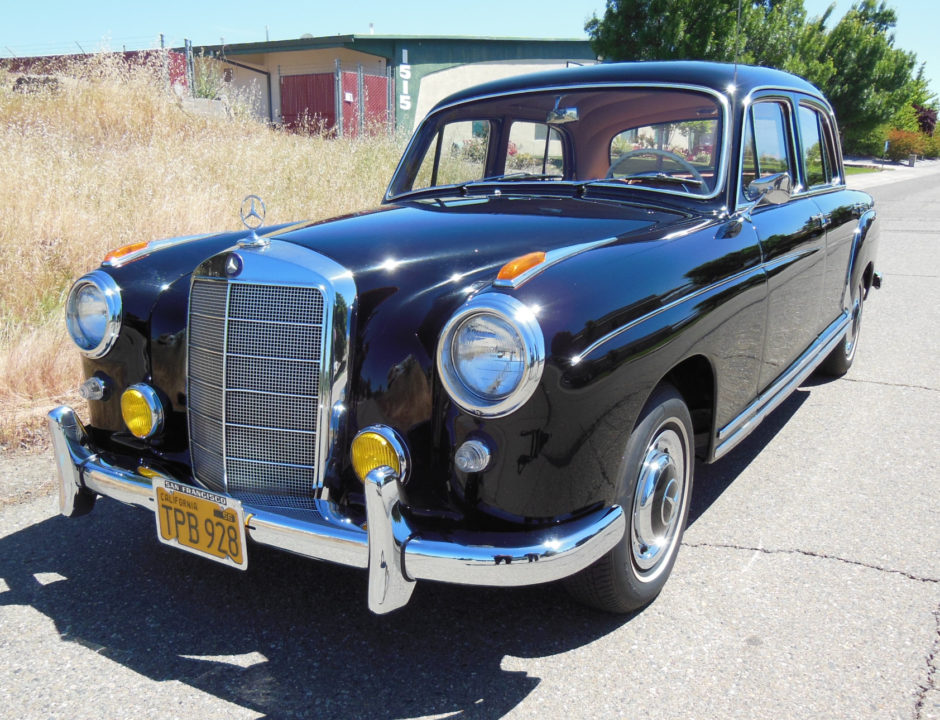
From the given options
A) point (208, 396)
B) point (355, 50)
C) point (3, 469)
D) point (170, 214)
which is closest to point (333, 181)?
point (170, 214)

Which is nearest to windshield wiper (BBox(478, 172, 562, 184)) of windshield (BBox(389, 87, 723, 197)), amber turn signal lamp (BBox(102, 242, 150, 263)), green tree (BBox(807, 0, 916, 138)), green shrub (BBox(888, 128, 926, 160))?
windshield (BBox(389, 87, 723, 197))

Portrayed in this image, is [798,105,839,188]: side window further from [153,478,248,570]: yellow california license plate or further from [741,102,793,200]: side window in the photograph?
[153,478,248,570]: yellow california license plate

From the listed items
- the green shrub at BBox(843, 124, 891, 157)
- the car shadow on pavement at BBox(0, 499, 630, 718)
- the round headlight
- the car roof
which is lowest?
the car shadow on pavement at BBox(0, 499, 630, 718)

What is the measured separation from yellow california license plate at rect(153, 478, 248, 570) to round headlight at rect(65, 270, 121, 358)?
2.12 ft

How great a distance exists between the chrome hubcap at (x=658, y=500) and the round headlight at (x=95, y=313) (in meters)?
1.78

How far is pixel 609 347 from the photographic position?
6.99 feet

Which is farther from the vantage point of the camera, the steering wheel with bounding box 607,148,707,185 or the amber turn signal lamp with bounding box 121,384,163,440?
the steering wheel with bounding box 607,148,707,185

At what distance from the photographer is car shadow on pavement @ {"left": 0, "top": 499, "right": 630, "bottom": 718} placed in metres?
2.17

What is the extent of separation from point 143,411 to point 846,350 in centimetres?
429

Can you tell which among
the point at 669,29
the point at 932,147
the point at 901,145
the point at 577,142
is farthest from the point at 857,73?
the point at 577,142

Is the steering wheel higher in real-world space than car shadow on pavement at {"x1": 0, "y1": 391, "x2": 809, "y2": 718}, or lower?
higher

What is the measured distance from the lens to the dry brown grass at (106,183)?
454 cm

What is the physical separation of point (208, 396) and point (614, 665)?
4.70 feet

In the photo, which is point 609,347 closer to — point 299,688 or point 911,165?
point 299,688
